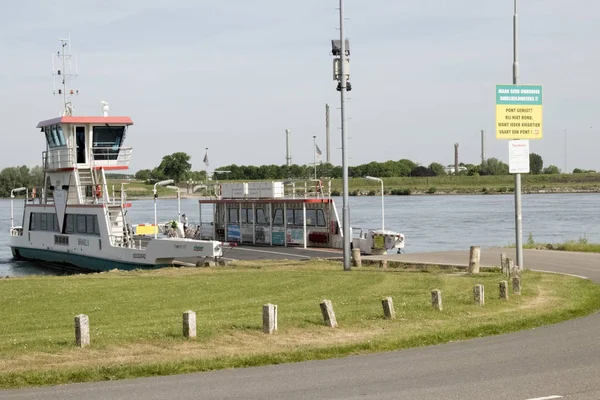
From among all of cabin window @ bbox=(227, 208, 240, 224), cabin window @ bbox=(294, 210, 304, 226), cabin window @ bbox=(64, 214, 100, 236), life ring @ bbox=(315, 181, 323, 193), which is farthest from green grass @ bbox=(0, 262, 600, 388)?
cabin window @ bbox=(227, 208, 240, 224)

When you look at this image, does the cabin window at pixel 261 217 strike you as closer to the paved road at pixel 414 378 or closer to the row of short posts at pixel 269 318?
the row of short posts at pixel 269 318

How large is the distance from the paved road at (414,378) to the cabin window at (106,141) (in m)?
32.3

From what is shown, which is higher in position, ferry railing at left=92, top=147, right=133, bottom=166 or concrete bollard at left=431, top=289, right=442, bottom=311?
ferry railing at left=92, top=147, right=133, bottom=166

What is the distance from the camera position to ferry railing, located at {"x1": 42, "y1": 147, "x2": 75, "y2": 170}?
4403 centimetres

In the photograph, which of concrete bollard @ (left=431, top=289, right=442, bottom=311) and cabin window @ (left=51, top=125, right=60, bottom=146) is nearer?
concrete bollard @ (left=431, top=289, right=442, bottom=311)

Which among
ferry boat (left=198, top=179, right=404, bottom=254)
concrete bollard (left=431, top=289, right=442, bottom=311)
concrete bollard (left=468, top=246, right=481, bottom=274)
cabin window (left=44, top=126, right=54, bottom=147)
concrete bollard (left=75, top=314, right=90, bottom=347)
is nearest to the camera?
concrete bollard (left=75, top=314, right=90, bottom=347)

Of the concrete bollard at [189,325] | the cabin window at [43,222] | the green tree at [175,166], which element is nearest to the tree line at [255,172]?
the green tree at [175,166]

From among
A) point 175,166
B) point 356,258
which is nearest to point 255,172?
point 175,166

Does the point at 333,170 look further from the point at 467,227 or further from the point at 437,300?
the point at 437,300

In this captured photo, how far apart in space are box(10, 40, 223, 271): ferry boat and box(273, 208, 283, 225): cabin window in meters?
4.60

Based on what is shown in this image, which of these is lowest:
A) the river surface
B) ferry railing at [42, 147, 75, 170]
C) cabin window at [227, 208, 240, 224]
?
the river surface

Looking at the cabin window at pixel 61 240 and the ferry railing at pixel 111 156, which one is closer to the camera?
the ferry railing at pixel 111 156

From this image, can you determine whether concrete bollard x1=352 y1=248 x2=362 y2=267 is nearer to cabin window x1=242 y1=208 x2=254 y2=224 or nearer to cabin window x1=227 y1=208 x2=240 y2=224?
cabin window x1=242 y1=208 x2=254 y2=224

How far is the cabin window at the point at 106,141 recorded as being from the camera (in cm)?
4431
